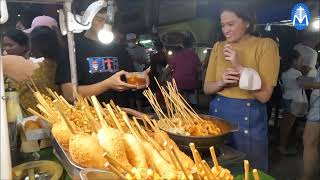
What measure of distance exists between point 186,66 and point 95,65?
394 centimetres

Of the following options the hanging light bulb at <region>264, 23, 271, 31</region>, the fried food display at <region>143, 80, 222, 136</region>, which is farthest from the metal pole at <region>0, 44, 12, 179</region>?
the hanging light bulb at <region>264, 23, 271, 31</region>

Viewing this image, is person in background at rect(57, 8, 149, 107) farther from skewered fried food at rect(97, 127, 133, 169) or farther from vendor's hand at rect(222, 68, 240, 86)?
skewered fried food at rect(97, 127, 133, 169)

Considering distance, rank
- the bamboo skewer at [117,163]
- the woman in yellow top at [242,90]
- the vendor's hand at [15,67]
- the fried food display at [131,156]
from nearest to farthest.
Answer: the bamboo skewer at [117,163] → the fried food display at [131,156] → the vendor's hand at [15,67] → the woman in yellow top at [242,90]

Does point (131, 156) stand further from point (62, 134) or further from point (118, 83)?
point (118, 83)

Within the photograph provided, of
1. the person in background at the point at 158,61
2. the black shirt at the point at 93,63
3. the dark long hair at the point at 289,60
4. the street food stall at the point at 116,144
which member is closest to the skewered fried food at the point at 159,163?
the street food stall at the point at 116,144

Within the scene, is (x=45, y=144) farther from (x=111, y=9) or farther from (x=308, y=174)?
(x=308, y=174)

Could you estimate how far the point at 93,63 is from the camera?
3.00 metres

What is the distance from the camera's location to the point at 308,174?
14.7ft

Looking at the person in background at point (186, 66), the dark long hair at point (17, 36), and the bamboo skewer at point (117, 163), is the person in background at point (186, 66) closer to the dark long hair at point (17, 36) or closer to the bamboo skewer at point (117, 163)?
the dark long hair at point (17, 36)

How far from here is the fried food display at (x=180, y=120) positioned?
213 cm

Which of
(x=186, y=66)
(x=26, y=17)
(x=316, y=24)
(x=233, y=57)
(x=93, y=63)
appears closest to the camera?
(x=233, y=57)

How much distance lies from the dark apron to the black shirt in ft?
3.82

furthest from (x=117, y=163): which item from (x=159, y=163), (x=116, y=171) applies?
(x=159, y=163)

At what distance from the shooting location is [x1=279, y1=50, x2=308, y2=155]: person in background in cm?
595
